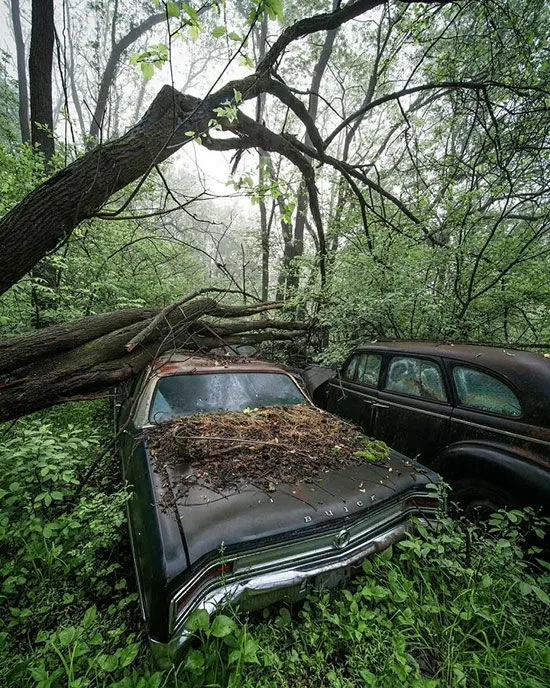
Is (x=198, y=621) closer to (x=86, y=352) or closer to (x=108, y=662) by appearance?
(x=108, y=662)

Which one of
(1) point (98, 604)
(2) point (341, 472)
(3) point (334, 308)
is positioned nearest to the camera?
(1) point (98, 604)

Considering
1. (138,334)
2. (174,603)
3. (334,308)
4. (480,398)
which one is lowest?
(174,603)

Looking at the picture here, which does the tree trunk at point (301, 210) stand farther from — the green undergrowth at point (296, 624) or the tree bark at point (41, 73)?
the green undergrowth at point (296, 624)

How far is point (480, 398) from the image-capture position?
2.81 metres

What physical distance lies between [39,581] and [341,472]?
2163 millimetres

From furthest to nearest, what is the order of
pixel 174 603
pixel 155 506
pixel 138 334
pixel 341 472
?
pixel 138 334, pixel 341 472, pixel 155 506, pixel 174 603

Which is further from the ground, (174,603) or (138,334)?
(138,334)

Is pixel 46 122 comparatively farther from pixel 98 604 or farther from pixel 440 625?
pixel 440 625

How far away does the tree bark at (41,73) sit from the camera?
5070 millimetres

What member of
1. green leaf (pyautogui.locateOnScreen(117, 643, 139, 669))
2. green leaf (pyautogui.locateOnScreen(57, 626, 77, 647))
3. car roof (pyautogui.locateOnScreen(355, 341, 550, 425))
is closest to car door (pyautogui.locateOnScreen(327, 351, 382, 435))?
car roof (pyautogui.locateOnScreen(355, 341, 550, 425))

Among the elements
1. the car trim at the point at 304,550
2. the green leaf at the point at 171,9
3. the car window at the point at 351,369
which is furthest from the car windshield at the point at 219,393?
the green leaf at the point at 171,9

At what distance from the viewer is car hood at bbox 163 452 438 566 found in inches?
61.1

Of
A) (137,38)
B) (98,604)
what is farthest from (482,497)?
(137,38)

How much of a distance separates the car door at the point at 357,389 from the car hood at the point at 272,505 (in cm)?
169
